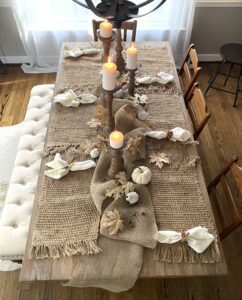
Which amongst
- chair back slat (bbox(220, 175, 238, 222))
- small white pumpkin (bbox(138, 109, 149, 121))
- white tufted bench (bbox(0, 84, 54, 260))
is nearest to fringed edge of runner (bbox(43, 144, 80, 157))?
Result: white tufted bench (bbox(0, 84, 54, 260))

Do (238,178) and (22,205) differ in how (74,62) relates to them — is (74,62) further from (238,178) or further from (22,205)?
(238,178)

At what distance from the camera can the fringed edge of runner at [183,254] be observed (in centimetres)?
99

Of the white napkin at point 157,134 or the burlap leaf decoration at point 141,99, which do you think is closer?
the white napkin at point 157,134

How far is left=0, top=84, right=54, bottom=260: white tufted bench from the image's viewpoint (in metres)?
1.23

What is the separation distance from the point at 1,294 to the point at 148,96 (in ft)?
4.44

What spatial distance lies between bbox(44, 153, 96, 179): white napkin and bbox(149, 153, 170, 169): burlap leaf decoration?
0.27 meters

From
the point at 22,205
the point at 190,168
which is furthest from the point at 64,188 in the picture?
the point at 190,168

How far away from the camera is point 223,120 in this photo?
2.38m

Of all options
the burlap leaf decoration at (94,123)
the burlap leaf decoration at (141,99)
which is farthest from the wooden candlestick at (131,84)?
the burlap leaf decoration at (94,123)

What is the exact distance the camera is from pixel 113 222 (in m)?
1.02

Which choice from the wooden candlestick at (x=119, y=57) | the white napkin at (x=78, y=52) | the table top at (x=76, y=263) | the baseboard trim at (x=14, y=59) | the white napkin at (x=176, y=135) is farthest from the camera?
the baseboard trim at (x=14, y=59)

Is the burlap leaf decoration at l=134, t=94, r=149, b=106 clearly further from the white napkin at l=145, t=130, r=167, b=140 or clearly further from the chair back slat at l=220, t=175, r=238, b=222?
the chair back slat at l=220, t=175, r=238, b=222

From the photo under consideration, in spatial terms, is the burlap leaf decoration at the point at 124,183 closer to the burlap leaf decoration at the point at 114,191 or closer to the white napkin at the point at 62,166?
the burlap leaf decoration at the point at 114,191

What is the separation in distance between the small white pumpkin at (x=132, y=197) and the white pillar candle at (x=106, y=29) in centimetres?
76
